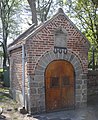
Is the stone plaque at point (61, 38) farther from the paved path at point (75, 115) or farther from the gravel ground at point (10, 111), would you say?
the gravel ground at point (10, 111)

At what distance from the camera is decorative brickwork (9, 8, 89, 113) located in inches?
417

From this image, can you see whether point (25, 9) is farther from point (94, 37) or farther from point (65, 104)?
point (65, 104)

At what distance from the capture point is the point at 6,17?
29266mm

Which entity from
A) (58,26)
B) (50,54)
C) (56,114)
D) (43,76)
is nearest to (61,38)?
(58,26)

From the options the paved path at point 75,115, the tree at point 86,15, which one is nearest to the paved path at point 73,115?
the paved path at point 75,115

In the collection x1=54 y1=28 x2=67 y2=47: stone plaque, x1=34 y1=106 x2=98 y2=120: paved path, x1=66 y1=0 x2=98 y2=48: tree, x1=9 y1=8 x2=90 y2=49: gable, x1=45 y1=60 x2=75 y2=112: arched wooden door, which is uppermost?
x1=66 y1=0 x2=98 y2=48: tree

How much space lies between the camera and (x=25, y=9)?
2841 cm

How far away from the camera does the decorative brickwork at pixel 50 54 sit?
1060 cm

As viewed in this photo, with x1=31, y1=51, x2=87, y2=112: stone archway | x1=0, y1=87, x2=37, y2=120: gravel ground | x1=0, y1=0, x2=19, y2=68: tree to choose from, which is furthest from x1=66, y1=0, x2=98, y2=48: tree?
x1=0, y1=0, x2=19, y2=68: tree

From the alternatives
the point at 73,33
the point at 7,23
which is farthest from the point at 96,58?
the point at 7,23

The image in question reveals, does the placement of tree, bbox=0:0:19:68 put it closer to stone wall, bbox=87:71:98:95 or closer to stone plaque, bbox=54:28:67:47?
stone wall, bbox=87:71:98:95

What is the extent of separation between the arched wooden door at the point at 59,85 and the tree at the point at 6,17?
17.9 m

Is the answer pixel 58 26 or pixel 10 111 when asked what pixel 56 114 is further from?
pixel 58 26

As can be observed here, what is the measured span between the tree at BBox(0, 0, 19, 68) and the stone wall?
54.5 ft
